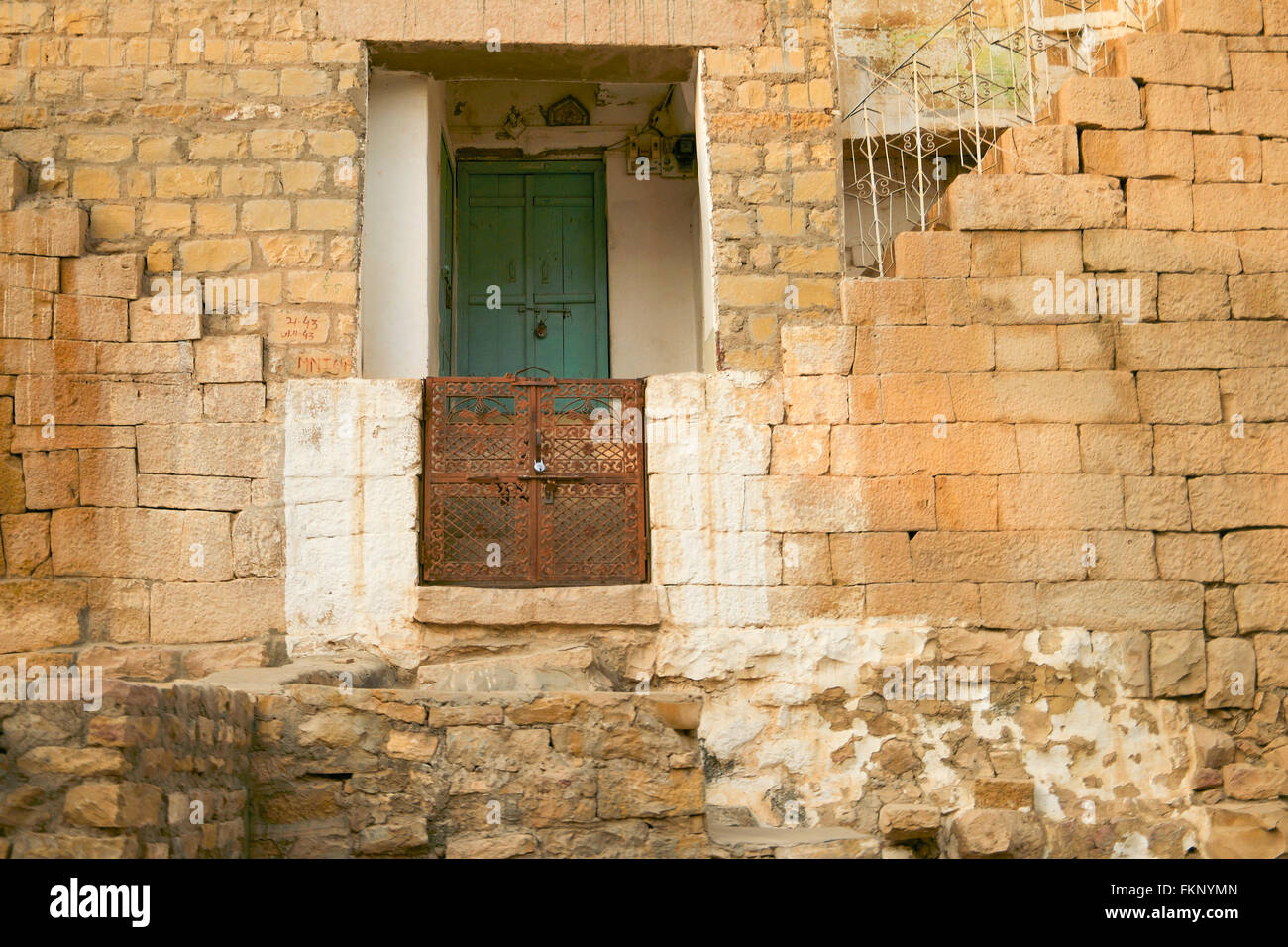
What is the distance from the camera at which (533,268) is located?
9070mm

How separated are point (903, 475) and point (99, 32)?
193 inches

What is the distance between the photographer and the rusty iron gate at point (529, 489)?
22.3ft

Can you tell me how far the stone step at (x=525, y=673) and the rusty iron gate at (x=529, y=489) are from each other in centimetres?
39

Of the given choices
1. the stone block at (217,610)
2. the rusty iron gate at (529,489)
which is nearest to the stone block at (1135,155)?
the rusty iron gate at (529,489)

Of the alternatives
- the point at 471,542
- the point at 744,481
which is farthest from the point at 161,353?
the point at 744,481

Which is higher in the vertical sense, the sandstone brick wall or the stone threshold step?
the sandstone brick wall

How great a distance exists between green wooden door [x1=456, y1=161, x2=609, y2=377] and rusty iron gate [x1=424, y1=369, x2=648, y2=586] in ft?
6.43

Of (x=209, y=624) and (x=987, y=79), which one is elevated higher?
(x=987, y=79)

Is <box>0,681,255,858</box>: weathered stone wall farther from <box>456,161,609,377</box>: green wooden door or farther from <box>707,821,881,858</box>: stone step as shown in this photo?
<box>456,161,609,377</box>: green wooden door

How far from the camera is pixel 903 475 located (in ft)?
22.4

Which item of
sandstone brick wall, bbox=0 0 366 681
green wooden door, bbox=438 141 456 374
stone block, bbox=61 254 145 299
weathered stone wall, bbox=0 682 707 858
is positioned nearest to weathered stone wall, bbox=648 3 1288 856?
weathered stone wall, bbox=0 682 707 858

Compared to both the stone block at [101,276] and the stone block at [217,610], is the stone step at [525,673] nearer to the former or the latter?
the stone block at [217,610]

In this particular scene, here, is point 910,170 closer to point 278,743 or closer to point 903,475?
point 903,475

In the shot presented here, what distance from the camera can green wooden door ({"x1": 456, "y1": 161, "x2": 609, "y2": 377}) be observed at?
29.2ft
